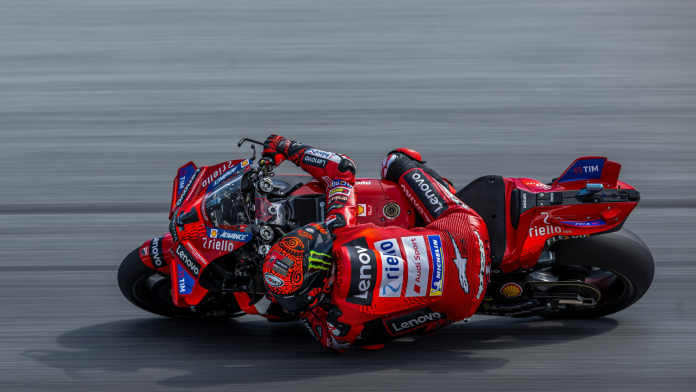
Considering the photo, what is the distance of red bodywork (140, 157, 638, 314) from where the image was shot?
3.41 meters

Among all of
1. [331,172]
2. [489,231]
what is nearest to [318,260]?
[331,172]

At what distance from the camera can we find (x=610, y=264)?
352 cm

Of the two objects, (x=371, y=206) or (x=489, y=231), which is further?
(x=371, y=206)

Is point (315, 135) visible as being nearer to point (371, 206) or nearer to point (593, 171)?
point (371, 206)

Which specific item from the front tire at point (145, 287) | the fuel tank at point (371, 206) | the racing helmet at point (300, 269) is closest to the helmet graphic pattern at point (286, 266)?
the racing helmet at point (300, 269)

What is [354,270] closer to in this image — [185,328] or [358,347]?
[358,347]

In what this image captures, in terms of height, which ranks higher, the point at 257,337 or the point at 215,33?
the point at 215,33

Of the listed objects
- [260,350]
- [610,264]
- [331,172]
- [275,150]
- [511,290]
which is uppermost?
[275,150]

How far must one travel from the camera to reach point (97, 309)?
14.2ft

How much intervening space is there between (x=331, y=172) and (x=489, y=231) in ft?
3.03

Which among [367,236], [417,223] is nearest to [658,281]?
[417,223]

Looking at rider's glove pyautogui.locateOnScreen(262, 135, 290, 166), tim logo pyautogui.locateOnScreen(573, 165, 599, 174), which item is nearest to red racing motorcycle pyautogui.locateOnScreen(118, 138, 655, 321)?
tim logo pyautogui.locateOnScreen(573, 165, 599, 174)

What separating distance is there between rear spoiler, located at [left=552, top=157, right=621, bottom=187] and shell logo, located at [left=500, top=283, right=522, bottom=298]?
2.04ft

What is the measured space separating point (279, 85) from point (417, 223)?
136 inches
